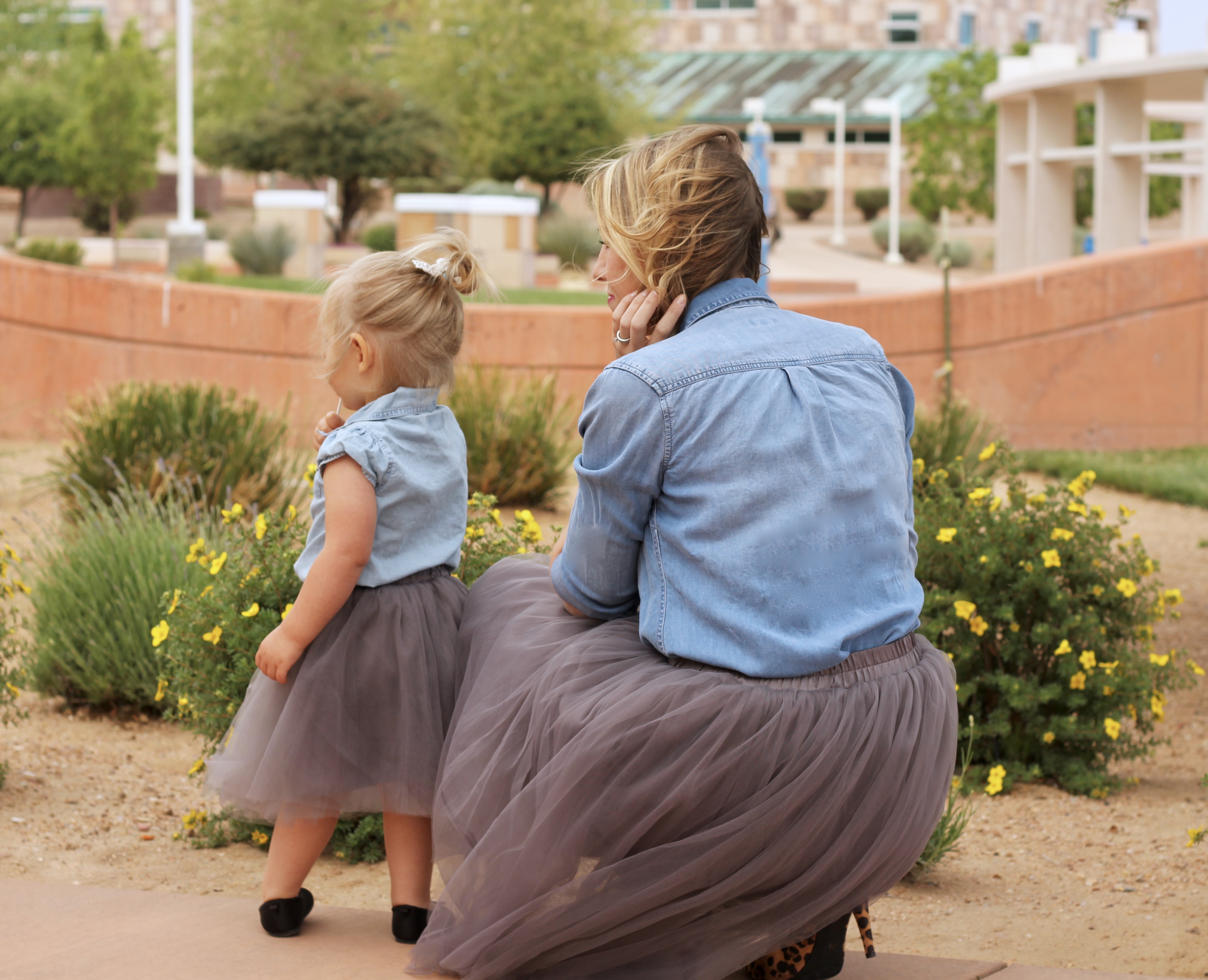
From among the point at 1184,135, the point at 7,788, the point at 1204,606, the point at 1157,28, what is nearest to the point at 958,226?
the point at 1184,135

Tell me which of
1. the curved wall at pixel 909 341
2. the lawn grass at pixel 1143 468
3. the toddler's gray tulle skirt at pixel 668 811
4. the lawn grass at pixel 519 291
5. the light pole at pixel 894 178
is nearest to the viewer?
the toddler's gray tulle skirt at pixel 668 811

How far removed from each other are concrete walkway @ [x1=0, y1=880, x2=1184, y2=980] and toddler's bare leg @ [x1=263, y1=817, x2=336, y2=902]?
3.5 inches

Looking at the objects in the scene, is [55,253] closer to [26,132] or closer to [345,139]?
[345,139]

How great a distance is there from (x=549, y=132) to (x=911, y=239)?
36.2 feet

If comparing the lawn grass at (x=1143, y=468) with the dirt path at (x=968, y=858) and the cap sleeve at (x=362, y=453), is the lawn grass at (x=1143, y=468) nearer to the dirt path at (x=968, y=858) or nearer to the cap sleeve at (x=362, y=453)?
the dirt path at (x=968, y=858)

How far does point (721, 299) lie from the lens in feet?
7.29

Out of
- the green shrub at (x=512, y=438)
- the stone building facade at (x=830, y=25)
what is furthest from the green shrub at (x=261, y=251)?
the stone building facade at (x=830, y=25)

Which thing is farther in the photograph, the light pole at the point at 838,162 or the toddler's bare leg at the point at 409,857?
the light pole at the point at 838,162

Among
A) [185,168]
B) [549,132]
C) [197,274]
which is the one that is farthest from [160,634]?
[549,132]

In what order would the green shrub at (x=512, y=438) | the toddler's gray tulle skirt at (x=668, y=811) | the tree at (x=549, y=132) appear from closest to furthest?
the toddler's gray tulle skirt at (x=668, y=811), the green shrub at (x=512, y=438), the tree at (x=549, y=132)

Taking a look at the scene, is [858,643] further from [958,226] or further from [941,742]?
[958,226]

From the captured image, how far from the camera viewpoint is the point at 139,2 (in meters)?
58.0

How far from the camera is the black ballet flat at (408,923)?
2.50 meters

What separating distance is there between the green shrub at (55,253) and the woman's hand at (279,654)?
15.5m
